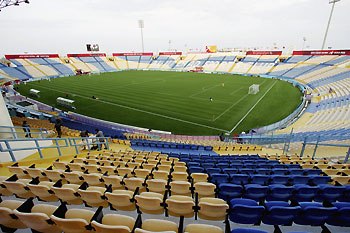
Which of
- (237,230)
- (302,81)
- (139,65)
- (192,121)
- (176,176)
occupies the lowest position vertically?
(192,121)

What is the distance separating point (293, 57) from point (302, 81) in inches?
829

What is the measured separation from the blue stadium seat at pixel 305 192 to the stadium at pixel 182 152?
0.03 meters

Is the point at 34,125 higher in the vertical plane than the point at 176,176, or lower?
lower

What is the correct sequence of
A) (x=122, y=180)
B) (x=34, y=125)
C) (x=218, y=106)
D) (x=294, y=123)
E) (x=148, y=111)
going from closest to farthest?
(x=122, y=180), (x=34, y=125), (x=294, y=123), (x=148, y=111), (x=218, y=106)

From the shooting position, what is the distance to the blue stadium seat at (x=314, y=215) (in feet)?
12.3

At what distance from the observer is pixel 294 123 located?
70.1 ft

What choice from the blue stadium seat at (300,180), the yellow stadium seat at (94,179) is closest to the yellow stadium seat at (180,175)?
the yellow stadium seat at (94,179)

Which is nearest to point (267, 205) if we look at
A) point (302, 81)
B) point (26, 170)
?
point (26, 170)

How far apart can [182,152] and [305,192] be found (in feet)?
30.1

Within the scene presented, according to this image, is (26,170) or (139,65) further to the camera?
(139,65)

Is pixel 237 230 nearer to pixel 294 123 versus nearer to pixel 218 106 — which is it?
pixel 294 123

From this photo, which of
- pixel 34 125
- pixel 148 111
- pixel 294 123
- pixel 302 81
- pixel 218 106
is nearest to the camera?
pixel 34 125

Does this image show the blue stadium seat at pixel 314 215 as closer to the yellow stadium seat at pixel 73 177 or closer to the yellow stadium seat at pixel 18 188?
the yellow stadium seat at pixel 73 177

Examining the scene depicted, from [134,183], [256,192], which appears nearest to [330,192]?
[256,192]
